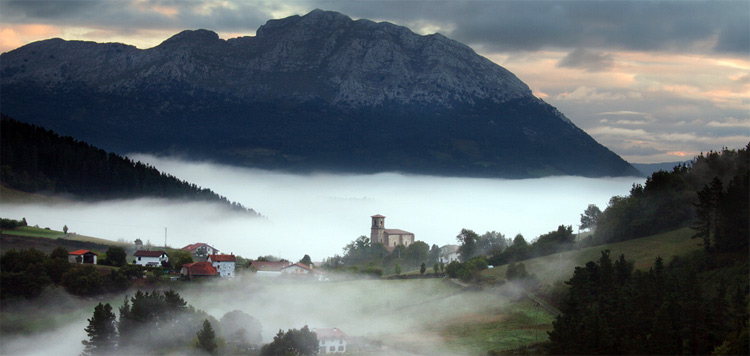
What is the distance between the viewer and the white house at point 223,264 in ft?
465

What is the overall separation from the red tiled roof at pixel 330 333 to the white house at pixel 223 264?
43265 millimetres

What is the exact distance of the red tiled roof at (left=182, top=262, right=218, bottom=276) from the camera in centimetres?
13412

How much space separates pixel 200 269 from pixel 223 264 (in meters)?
8.20

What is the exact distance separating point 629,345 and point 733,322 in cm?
901

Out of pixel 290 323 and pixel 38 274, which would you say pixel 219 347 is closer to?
pixel 290 323

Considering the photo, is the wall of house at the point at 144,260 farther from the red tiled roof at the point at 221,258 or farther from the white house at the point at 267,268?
the white house at the point at 267,268

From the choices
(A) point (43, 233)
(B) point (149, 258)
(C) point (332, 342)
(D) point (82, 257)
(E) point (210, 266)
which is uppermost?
(A) point (43, 233)

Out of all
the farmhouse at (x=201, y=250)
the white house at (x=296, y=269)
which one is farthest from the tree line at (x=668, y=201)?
the farmhouse at (x=201, y=250)

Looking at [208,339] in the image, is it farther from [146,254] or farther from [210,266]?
[146,254]

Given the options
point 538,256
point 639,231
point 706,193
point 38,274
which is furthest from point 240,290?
point 706,193

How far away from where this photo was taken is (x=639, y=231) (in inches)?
4879

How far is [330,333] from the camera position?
99500mm

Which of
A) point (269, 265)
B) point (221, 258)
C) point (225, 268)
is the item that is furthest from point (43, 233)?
point (269, 265)

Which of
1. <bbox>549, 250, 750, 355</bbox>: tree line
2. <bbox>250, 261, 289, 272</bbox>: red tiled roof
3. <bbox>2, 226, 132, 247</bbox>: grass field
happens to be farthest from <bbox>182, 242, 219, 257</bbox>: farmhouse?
<bbox>549, 250, 750, 355</bbox>: tree line
